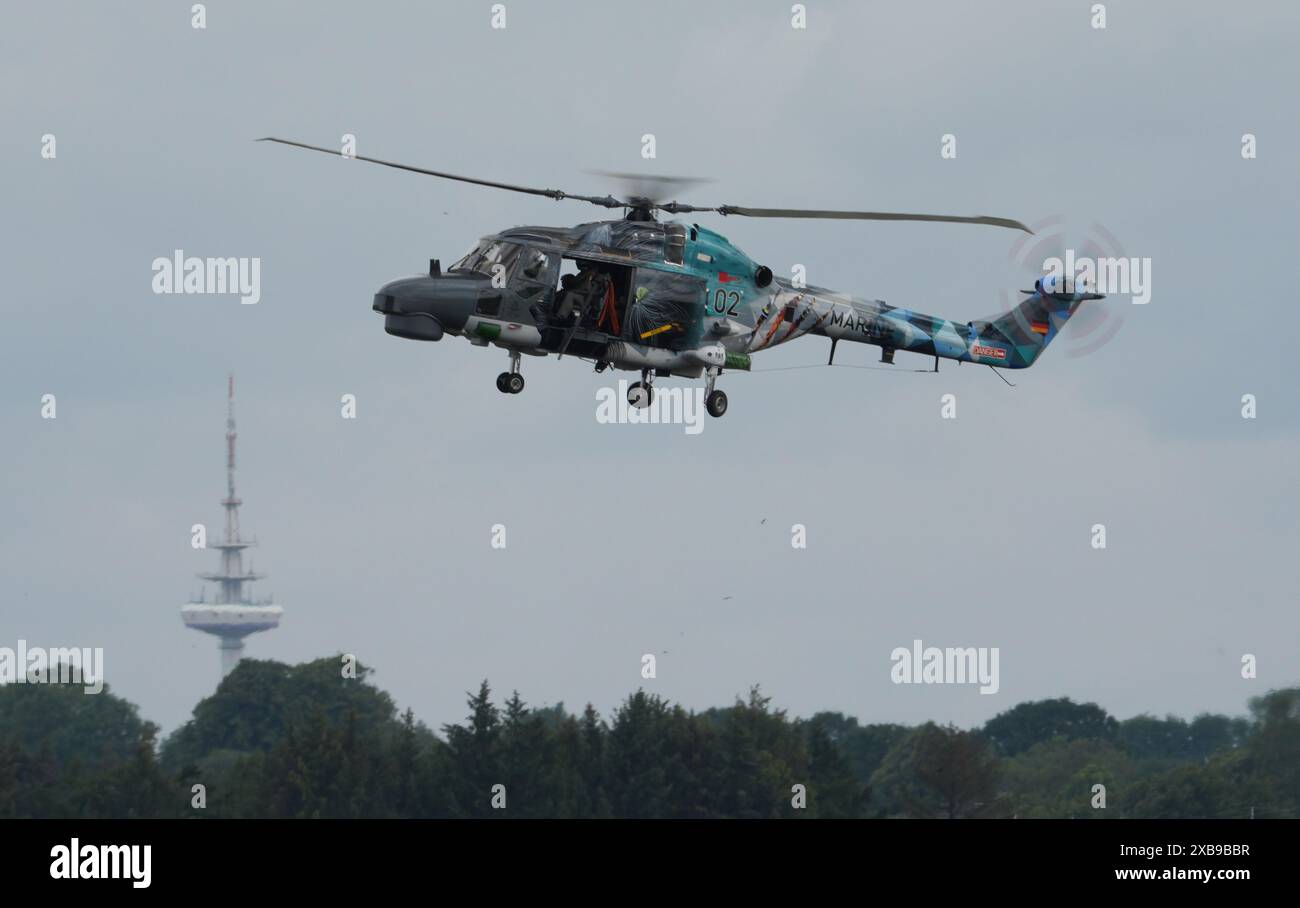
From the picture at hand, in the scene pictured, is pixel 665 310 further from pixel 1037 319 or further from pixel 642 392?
pixel 1037 319

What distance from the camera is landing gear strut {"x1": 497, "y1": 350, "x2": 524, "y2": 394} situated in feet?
185

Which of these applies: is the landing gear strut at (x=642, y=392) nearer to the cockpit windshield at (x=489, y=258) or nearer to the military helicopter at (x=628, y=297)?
the military helicopter at (x=628, y=297)

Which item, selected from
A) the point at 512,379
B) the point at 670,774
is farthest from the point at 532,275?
the point at 670,774

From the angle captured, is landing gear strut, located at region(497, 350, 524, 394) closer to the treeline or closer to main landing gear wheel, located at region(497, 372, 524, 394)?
main landing gear wheel, located at region(497, 372, 524, 394)

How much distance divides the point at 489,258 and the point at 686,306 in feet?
14.1

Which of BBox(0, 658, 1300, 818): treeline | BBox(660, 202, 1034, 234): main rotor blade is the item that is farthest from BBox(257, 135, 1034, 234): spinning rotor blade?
BBox(0, 658, 1300, 818): treeline

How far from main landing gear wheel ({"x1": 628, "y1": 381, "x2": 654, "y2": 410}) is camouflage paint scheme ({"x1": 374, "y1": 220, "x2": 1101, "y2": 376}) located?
50 cm

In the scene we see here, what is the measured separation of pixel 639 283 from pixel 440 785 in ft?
118

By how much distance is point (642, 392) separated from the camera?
190 feet

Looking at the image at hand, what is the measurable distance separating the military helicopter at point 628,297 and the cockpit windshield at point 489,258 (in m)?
0.02

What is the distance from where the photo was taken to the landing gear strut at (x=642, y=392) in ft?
189
